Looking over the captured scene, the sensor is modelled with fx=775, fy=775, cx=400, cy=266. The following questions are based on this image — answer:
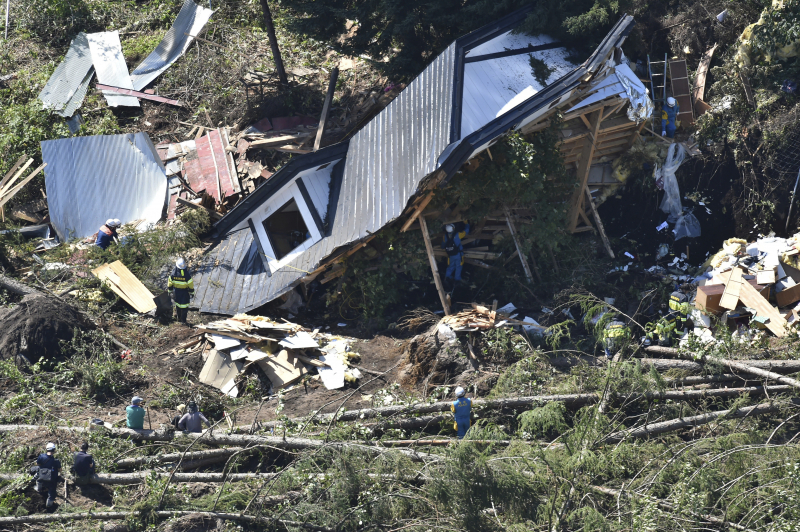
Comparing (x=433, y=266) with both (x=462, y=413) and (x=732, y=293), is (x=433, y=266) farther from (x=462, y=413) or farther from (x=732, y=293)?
(x=732, y=293)

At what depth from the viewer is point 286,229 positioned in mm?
13297

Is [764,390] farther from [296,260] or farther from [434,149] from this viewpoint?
[296,260]

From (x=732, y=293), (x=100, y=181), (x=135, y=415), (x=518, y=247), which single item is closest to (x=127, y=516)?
(x=135, y=415)

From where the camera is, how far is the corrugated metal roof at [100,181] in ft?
48.2

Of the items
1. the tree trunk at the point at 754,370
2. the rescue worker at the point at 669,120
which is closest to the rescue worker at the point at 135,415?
the tree trunk at the point at 754,370

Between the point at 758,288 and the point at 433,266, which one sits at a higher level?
the point at 433,266

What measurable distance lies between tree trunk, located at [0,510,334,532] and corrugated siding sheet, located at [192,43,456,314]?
14.3ft

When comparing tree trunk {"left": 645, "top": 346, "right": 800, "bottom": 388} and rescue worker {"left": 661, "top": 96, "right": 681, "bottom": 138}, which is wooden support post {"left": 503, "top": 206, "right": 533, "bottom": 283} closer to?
tree trunk {"left": 645, "top": 346, "right": 800, "bottom": 388}

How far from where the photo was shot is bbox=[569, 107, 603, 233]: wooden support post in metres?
12.4

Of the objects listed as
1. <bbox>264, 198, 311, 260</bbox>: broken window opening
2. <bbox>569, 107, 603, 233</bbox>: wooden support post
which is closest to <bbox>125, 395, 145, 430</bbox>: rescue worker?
<bbox>264, 198, 311, 260</bbox>: broken window opening

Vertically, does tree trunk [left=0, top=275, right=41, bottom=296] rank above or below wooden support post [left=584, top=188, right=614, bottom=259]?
above

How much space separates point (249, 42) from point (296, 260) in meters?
7.83

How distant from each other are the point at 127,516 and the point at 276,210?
569 cm

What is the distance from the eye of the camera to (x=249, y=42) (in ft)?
58.6
